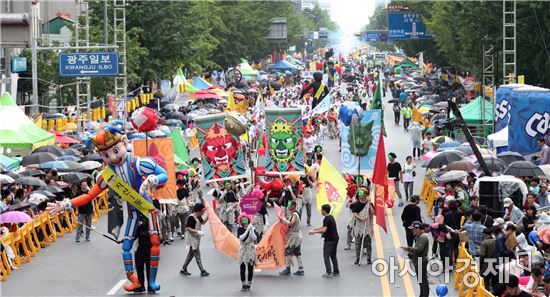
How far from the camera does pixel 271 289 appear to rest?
22141mm

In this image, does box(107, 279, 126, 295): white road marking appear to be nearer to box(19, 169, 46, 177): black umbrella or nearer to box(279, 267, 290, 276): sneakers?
box(279, 267, 290, 276): sneakers

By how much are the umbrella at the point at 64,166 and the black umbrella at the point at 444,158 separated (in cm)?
901

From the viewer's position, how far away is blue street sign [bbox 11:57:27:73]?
190 feet

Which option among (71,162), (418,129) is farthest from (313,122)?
(71,162)

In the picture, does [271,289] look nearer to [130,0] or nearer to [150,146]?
[150,146]

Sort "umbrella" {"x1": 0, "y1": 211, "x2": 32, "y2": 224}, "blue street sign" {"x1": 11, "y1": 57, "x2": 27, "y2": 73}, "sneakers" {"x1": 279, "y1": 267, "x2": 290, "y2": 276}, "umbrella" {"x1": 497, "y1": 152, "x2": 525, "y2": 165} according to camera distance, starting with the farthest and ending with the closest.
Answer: "blue street sign" {"x1": 11, "y1": 57, "x2": 27, "y2": 73} → "umbrella" {"x1": 497, "y1": 152, "x2": 525, "y2": 165} → "umbrella" {"x1": 0, "y1": 211, "x2": 32, "y2": 224} → "sneakers" {"x1": 279, "y1": 267, "x2": 290, "y2": 276}

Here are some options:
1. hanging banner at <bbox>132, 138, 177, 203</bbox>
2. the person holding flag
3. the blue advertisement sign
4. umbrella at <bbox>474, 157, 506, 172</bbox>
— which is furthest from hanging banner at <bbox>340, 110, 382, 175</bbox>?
the person holding flag

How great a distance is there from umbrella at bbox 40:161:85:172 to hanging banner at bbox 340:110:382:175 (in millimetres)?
6908

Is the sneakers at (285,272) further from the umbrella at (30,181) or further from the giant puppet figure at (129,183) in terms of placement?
the umbrella at (30,181)

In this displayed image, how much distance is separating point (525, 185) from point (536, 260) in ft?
26.3

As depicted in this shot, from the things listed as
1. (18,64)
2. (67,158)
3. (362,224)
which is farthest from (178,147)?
(18,64)

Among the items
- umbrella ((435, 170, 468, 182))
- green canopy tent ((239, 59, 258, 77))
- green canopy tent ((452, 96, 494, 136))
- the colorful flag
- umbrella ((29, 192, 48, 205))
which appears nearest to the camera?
the colorful flag

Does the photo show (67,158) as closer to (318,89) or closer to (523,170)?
(523,170)

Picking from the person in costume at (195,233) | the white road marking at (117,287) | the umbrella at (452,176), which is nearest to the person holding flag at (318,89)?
the umbrella at (452,176)
